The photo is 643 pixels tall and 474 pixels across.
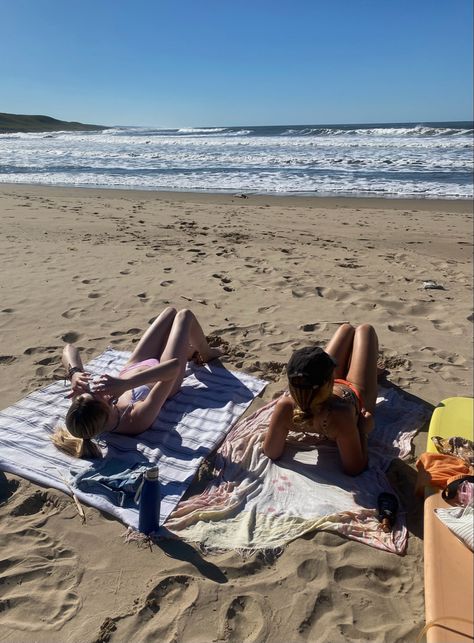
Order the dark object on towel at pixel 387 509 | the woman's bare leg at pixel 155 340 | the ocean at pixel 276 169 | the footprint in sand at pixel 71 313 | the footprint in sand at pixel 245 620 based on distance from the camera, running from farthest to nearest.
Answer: the ocean at pixel 276 169 < the footprint in sand at pixel 71 313 < the woman's bare leg at pixel 155 340 < the dark object on towel at pixel 387 509 < the footprint in sand at pixel 245 620

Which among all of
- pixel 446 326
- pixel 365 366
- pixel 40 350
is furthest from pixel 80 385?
pixel 446 326

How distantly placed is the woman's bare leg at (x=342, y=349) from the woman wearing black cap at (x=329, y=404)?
114 millimetres

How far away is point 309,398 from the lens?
2623 millimetres

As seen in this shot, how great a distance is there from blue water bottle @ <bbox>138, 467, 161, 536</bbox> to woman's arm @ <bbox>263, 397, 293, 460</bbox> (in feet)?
2.60

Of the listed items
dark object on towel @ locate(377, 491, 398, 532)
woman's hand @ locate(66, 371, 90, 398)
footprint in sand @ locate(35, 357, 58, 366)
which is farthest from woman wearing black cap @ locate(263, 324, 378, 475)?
footprint in sand @ locate(35, 357, 58, 366)

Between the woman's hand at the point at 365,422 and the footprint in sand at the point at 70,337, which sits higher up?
the footprint in sand at the point at 70,337

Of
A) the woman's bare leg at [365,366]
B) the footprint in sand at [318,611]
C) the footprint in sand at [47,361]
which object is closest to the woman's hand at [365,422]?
the woman's bare leg at [365,366]

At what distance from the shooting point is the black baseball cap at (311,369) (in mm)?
2557

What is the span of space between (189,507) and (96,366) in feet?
5.94

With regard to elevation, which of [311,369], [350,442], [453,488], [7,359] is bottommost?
[453,488]

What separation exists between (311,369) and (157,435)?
126 cm

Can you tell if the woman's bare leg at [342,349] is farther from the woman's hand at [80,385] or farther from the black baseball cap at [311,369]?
the woman's hand at [80,385]

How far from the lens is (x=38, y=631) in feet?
6.60

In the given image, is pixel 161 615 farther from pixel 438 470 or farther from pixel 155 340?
pixel 155 340
